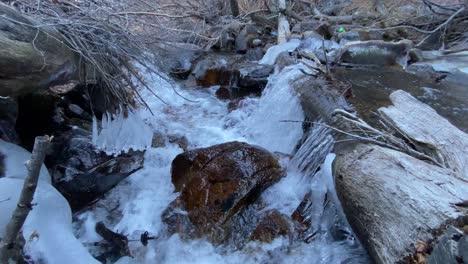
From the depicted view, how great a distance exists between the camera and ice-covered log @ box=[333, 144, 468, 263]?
1.76 metres

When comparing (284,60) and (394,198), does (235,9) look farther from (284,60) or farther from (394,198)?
(394,198)

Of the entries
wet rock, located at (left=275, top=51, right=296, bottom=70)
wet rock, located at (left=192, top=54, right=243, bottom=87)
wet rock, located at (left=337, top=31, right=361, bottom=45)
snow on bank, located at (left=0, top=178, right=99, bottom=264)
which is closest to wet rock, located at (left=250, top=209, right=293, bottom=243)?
snow on bank, located at (left=0, top=178, right=99, bottom=264)

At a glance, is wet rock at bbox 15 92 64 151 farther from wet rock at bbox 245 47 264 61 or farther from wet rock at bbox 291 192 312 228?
wet rock at bbox 245 47 264 61

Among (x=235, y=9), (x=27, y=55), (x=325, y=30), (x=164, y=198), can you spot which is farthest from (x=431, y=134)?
(x=235, y=9)

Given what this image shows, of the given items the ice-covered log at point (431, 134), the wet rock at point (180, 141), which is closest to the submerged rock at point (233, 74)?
the wet rock at point (180, 141)

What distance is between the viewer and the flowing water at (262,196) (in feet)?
9.37

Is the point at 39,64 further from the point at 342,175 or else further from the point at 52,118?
the point at 342,175

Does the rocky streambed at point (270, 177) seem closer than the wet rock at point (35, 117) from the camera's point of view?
Yes

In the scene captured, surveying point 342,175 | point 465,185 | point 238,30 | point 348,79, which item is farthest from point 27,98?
point 238,30

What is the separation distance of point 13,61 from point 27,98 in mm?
1169

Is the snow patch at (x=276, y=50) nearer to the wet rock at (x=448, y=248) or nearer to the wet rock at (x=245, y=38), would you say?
the wet rock at (x=245, y=38)

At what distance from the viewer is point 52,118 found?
3645 mm

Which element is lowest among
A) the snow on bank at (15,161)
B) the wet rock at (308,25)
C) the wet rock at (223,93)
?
the wet rock at (223,93)

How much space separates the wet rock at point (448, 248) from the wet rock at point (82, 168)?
8.83ft
